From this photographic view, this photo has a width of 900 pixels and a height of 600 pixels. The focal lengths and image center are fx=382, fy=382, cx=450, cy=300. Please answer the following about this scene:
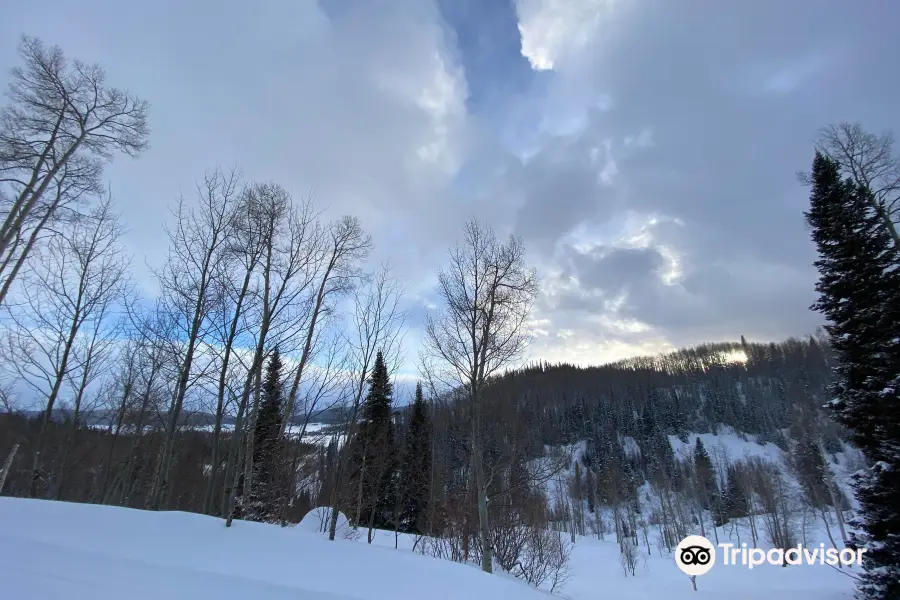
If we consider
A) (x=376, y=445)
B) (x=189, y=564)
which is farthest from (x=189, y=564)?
(x=376, y=445)

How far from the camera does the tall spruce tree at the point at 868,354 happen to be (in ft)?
34.0

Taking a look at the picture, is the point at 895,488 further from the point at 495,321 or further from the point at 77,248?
the point at 77,248

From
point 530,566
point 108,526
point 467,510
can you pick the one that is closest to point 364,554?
point 108,526

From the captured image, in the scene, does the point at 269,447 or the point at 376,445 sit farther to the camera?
the point at 376,445

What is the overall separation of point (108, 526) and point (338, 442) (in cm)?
909

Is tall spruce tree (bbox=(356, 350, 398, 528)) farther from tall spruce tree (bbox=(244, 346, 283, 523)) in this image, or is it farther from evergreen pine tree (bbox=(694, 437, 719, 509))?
evergreen pine tree (bbox=(694, 437, 719, 509))

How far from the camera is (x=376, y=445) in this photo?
18.0m

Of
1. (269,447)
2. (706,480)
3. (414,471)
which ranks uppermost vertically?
(269,447)

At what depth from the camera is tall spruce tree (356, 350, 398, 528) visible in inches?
627

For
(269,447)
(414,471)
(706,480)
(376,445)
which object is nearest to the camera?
(269,447)

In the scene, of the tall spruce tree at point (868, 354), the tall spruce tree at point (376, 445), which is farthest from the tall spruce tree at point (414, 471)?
the tall spruce tree at point (868, 354)

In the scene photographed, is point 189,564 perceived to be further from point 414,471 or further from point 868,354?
point 414,471

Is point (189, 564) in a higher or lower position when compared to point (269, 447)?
lower

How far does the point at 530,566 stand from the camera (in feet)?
35.9
